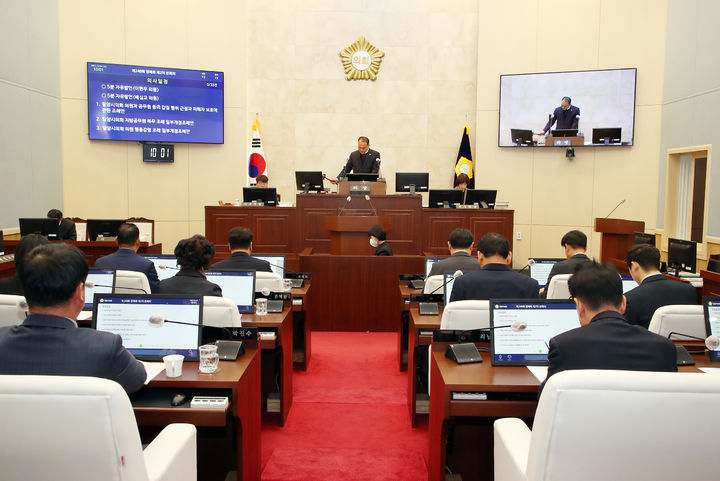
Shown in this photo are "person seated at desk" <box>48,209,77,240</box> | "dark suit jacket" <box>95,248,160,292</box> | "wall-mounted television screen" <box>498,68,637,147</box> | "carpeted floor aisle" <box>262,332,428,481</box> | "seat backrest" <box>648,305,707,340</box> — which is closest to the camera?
"seat backrest" <box>648,305,707,340</box>

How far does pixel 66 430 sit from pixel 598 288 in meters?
1.86

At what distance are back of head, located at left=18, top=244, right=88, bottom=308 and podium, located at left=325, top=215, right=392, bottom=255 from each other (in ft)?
17.5

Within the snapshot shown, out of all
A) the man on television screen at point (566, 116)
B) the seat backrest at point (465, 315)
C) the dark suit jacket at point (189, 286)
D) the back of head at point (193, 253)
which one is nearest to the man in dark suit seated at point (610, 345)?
the seat backrest at point (465, 315)

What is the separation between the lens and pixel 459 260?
181 inches

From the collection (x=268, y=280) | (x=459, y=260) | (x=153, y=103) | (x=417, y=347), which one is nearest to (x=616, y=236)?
(x=459, y=260)

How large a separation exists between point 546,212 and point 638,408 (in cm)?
924

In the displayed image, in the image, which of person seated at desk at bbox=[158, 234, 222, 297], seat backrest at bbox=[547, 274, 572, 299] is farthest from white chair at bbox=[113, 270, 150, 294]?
seat backrest at bbox=[547, 274, 572, 299]

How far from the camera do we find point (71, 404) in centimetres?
145

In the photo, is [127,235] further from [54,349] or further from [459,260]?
[54,349]

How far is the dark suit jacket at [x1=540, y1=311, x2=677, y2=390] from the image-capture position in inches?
78.4

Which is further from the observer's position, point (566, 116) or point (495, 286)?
point (566, 116)

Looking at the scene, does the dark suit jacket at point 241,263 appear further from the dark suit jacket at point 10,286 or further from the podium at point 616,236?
the podium at point 616,236

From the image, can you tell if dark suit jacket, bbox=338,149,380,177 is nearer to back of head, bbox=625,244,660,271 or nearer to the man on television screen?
the man on television screen

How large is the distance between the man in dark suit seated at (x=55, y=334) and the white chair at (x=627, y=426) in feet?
4.71
